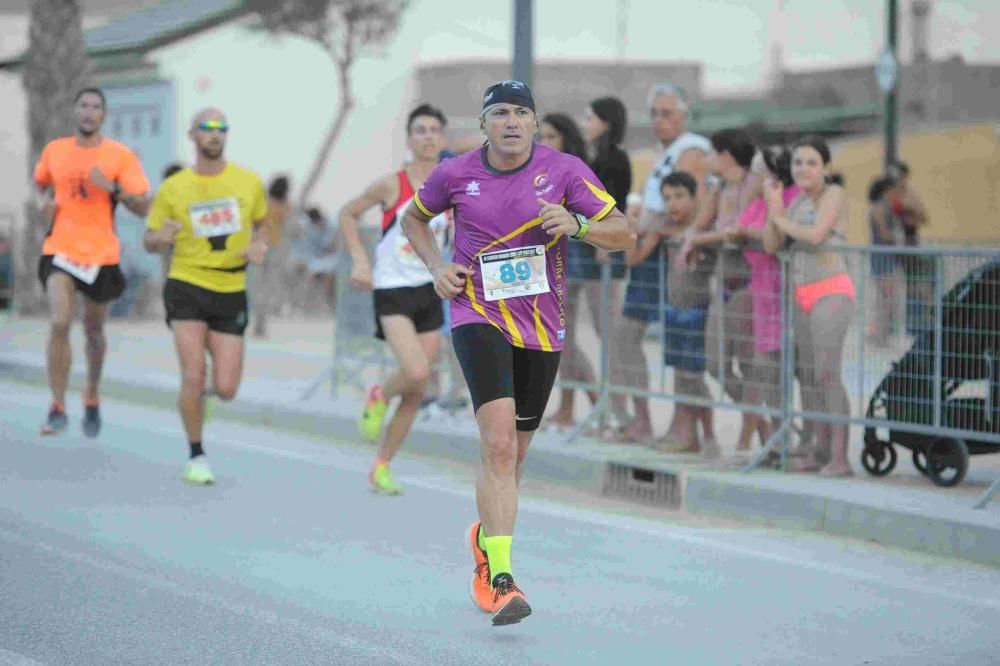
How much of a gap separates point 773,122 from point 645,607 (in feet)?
90.2

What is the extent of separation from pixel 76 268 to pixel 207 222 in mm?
1663

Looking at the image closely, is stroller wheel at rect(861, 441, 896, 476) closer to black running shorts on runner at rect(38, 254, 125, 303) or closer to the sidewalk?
the sidewalk

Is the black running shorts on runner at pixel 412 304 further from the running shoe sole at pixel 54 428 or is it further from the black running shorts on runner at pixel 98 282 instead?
the running shoe sole at pixel 54 428

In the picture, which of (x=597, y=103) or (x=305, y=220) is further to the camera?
(x=305, y=220)

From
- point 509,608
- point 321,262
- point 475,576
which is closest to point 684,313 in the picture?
point 475,576

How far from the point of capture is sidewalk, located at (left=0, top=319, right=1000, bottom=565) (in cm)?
867

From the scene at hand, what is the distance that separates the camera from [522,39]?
12188mm

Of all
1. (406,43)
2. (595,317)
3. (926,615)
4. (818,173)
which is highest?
(406,43)

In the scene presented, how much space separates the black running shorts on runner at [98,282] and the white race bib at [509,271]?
5235 millimetres

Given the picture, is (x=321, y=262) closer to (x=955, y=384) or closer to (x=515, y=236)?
(x=955, y=384)

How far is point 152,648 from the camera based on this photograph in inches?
249

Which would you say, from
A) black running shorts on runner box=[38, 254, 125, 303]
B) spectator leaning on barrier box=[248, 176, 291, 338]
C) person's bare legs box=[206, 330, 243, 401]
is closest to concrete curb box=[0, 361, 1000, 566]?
person's bare legs box=[206, 330, 243, 401]

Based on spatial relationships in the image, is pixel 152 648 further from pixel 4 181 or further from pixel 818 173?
pixel 4 181

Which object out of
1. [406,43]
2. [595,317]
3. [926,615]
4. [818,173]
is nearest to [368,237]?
[595,317]
